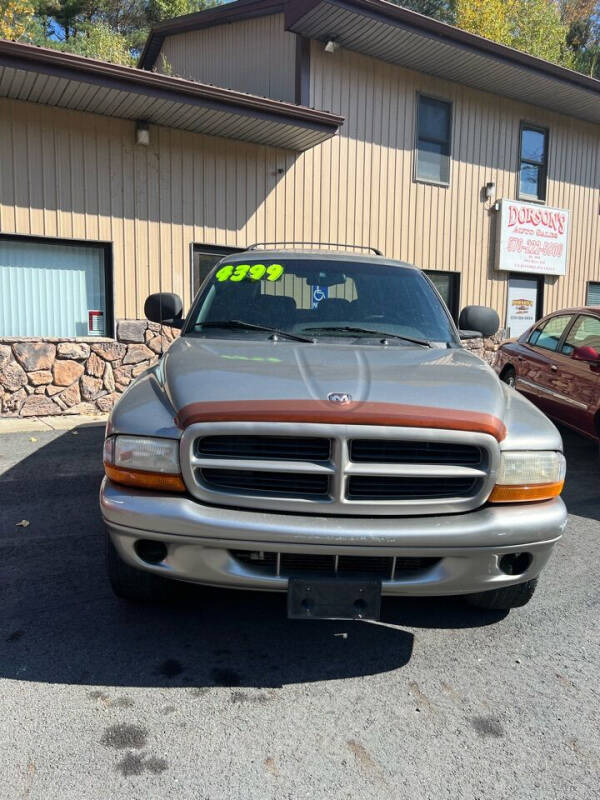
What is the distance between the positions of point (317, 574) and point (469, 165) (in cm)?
1105

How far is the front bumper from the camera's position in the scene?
7.51ft

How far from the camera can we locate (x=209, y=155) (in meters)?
8.91

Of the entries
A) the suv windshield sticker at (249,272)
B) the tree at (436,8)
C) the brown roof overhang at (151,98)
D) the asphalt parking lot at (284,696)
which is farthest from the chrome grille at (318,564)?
the tree at (436,8)

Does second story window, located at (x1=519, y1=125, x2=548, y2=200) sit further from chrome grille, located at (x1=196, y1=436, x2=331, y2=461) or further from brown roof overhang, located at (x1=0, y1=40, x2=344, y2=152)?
chrome grille, located at (x1=196, y1=436, x2=331, y2=461)

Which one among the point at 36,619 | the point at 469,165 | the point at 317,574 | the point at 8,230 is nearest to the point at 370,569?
the point at 317,574

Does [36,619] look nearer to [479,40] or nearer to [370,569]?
[370,569]

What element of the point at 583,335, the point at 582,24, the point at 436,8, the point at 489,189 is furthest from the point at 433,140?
the point at 582,24

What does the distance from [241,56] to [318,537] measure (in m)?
11.3

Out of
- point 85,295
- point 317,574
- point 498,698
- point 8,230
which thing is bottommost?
point 498,698

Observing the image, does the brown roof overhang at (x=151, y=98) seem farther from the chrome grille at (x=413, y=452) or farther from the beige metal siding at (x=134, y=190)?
the chrome grille at (x=413, y=452)

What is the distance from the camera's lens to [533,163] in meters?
12.6

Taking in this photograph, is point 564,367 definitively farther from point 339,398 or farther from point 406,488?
point 339,398

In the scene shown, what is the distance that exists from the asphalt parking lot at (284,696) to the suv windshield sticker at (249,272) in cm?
195

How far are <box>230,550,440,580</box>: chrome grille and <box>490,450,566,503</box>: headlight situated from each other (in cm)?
39
